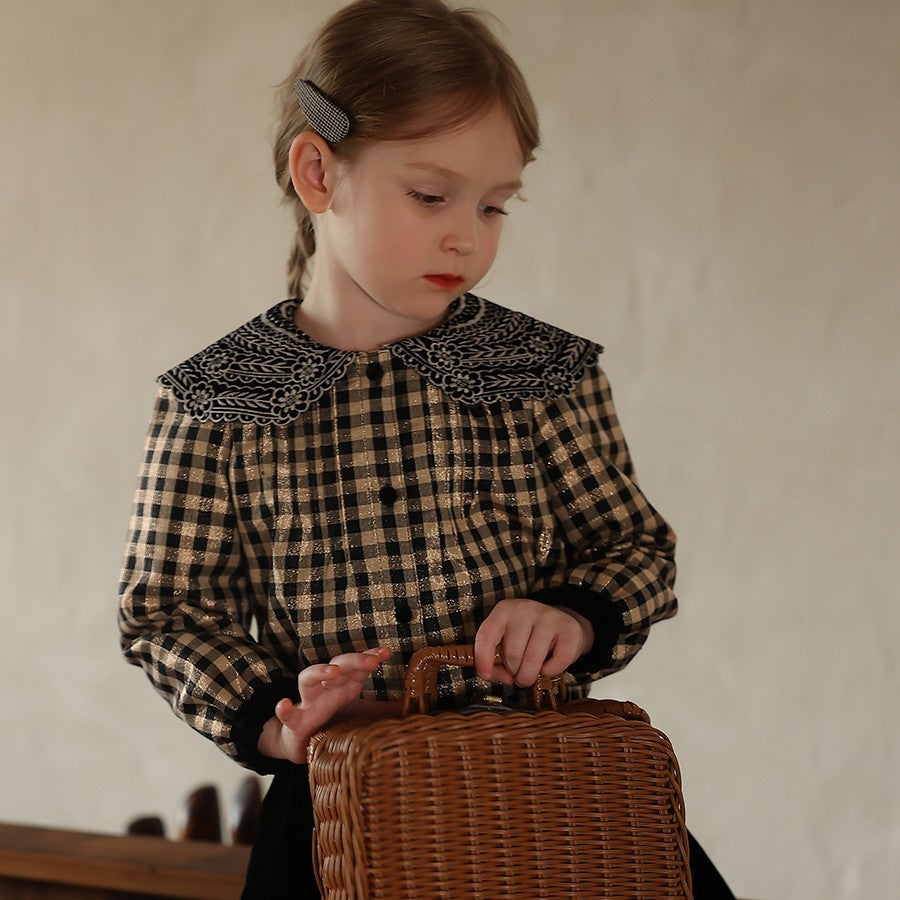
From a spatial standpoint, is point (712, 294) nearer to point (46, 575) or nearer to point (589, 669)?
point (589, 669)

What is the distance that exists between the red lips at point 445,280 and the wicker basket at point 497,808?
12.5 inches

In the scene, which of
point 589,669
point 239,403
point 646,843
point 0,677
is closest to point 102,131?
point 0,677

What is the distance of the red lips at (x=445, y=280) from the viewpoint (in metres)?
0.98

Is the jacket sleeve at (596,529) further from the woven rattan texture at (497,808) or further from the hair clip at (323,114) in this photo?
the hair clip at (323,114)

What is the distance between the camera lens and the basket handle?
860 millimetres

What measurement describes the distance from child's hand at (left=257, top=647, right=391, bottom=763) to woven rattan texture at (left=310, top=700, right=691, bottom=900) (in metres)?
0.04

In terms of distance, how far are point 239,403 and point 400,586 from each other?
0.21 meters

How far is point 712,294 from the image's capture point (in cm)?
166

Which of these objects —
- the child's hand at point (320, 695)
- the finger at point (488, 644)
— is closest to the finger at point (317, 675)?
the child's hand at point (320, 695)

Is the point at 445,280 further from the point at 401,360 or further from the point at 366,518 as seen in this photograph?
the point at 366,518

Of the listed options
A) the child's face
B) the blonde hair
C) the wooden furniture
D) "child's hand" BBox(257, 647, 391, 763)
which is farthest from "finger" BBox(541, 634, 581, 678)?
the wooden furniture

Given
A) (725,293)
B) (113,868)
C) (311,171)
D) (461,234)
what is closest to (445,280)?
(461,234)

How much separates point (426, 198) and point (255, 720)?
17.7 inches

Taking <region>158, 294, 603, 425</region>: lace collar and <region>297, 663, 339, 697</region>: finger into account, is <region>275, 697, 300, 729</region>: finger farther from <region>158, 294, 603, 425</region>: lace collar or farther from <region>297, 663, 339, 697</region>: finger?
<region>158, 294, 603, 425</region>: lace collar
